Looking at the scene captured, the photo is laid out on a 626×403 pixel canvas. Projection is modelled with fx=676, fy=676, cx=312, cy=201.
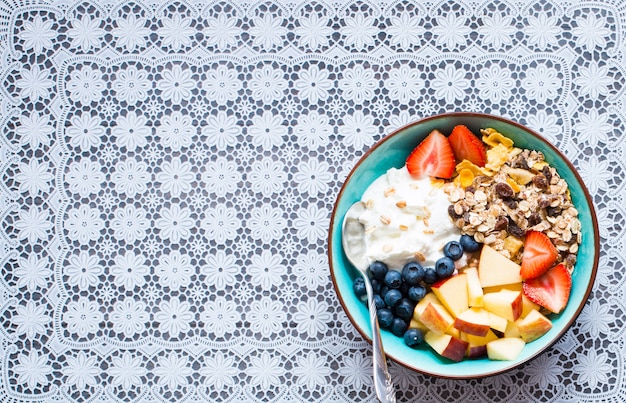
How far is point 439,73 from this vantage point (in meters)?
1.65

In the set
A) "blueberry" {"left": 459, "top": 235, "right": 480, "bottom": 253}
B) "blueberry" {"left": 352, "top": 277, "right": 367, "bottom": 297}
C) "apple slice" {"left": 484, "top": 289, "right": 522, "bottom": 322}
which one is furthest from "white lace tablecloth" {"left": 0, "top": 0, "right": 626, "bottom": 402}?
"blueberry" {"left": 459, "top": 235, "right": 480, "bottom": 253}

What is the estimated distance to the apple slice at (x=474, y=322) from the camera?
4.68 feet

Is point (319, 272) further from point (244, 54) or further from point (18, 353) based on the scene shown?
point (18, 353)

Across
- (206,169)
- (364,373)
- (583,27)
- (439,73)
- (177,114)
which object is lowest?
(364,373)

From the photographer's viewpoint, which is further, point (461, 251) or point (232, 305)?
point (232, 305)

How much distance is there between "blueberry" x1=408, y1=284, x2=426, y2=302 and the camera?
4.74 feet

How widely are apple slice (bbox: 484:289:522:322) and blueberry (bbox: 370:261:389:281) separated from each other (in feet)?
0.74

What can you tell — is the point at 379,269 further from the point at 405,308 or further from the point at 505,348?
the point at 505,348

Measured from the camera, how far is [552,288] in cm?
146

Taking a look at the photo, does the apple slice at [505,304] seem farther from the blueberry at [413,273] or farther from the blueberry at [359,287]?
the blueberry at [359,287]

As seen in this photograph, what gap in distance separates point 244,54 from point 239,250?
488 millimetres

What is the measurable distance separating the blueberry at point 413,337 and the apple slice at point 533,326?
0.21 m

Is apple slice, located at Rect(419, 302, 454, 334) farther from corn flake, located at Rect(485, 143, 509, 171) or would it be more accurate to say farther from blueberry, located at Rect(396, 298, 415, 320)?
corn flake, located at Rect(485, 143, 509, 171)

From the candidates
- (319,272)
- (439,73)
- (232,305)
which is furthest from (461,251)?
(232,305)
